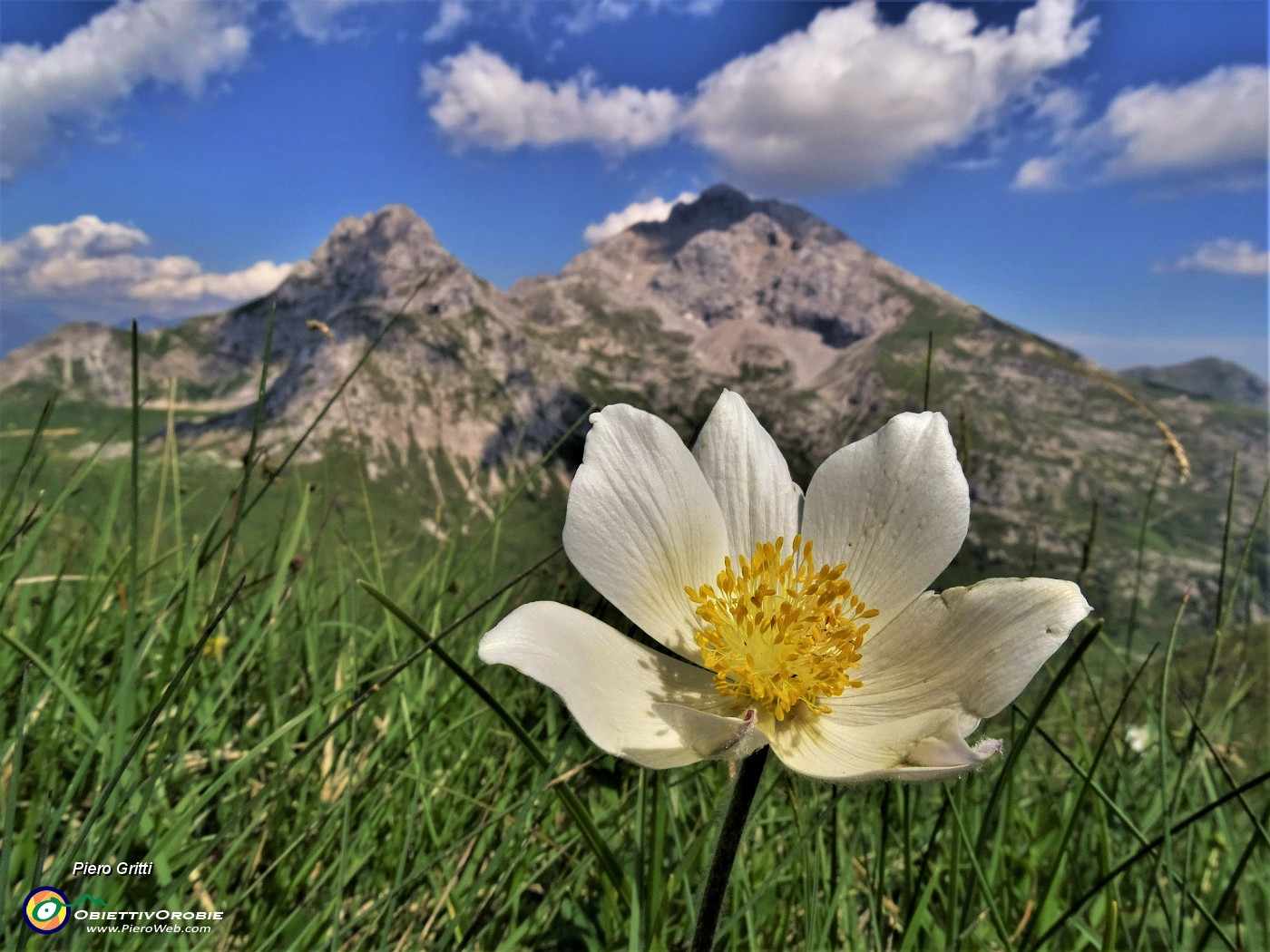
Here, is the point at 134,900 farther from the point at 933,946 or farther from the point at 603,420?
the point at 933,946

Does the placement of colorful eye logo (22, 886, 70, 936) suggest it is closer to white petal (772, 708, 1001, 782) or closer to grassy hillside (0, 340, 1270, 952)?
grassy hillside (0, 340, 1270, 952)

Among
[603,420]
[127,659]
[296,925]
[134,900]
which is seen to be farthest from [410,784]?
[603,420]

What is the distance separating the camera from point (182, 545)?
3660 millimetres

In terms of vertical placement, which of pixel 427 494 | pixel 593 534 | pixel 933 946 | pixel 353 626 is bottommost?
pixel 427 494

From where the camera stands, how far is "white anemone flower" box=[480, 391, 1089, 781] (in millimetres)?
1588

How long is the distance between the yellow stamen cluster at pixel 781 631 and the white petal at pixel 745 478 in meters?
0.14

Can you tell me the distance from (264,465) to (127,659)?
1077 mm

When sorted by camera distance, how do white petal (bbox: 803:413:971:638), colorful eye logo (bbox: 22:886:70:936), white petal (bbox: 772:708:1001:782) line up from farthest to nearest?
white petal (bbox: 803:413:971:638)
colorful eye logo (bbox: 22:886:70:936)
white petal (bbox: 772:708:1001:782)

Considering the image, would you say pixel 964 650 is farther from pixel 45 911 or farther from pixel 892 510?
pixel 45 911

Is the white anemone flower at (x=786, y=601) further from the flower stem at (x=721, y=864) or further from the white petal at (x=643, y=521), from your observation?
the flower stem at (x=721, y=864)

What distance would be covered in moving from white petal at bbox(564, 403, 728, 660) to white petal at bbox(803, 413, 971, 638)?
0.30m

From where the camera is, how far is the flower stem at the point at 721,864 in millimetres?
1403

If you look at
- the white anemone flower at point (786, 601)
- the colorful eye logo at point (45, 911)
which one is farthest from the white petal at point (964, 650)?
the colorful eye logo at point (45, 911)

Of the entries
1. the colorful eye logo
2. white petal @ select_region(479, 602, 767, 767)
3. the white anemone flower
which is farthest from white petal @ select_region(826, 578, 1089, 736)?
the colorful eye logo
